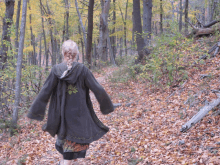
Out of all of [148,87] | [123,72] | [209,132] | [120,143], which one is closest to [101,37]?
[123,72]

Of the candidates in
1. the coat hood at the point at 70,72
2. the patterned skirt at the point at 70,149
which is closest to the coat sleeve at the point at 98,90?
the coat hood at the point at 70,72

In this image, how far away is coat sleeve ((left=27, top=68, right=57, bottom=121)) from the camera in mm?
2908

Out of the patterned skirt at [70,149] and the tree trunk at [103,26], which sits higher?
the tree trunk at [103,26]

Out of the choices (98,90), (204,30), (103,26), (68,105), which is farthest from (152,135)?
(103,26)

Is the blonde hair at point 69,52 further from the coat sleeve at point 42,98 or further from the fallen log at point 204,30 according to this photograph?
the fallen log at point 204,30

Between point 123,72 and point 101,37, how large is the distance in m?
6.21

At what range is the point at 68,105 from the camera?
293cm

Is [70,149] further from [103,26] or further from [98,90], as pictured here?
[103,26]

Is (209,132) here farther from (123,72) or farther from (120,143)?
(123,72)

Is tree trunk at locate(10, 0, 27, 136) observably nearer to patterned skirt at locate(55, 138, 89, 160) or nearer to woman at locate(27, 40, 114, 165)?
woman at locate(27, 40, 114, 165)

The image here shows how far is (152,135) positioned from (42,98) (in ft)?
9.39

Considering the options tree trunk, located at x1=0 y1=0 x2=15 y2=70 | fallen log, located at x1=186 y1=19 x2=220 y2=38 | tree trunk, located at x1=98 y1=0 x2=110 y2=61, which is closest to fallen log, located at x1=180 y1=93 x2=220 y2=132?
fallen log, located at x1=186 y1=19 x2=220 y2=38

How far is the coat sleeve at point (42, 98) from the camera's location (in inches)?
114

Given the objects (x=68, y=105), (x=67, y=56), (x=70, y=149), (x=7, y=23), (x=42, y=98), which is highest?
(x=7, y=23)
